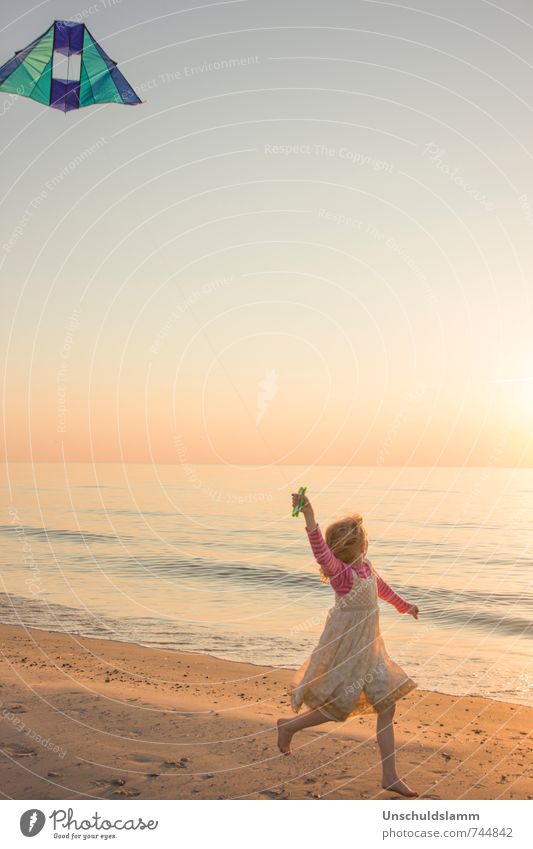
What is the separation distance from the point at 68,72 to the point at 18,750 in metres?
7.39

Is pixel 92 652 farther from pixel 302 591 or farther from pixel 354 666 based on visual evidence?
pixel 302 591

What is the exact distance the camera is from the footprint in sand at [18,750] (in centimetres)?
654

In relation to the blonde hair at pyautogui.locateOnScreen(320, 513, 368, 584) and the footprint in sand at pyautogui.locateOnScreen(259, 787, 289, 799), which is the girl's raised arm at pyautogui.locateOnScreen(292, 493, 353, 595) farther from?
the footprint in sand at pyautogui.locateOnScreen(259, 787, 289, 799)

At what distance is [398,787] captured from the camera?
19.7 ft

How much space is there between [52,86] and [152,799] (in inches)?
302

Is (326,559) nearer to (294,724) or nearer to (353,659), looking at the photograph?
(353,659)

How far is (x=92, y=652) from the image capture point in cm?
1306

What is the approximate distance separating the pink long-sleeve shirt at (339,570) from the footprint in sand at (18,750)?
307 cm

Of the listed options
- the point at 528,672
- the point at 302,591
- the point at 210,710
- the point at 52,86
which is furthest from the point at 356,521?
the point at 302,591

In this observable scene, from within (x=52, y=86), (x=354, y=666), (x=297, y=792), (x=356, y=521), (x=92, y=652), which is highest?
(x=52, y=86)

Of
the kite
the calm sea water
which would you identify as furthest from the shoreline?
the kite

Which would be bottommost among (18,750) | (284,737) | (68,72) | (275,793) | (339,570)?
(18,750)

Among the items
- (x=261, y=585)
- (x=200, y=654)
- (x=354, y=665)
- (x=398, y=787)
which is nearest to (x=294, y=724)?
(x=354, y=665)

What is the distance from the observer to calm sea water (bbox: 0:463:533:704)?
14215mm
